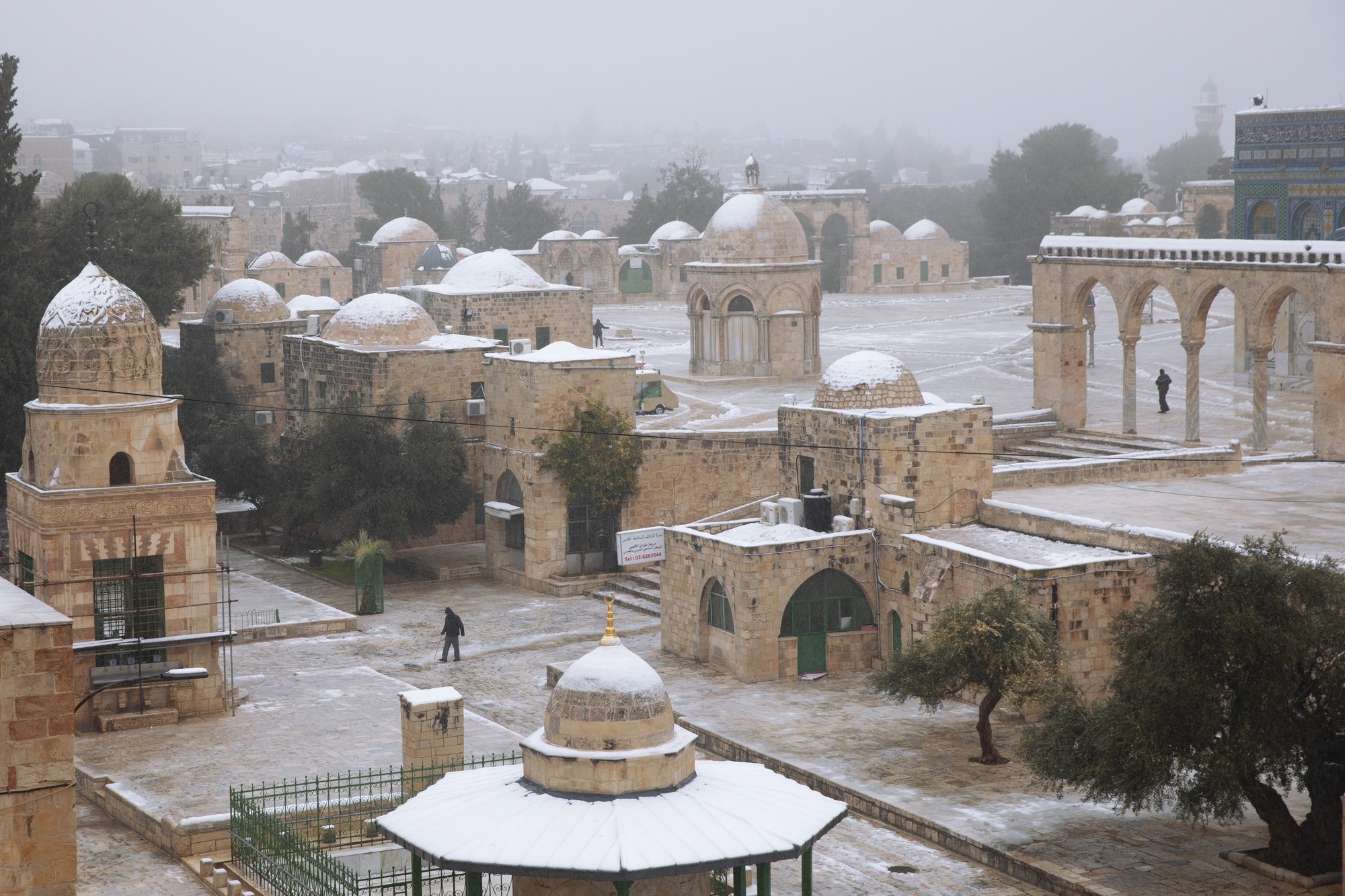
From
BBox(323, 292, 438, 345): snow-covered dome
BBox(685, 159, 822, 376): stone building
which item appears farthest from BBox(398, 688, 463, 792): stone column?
BBox(685, 159, 822, 376): stone building

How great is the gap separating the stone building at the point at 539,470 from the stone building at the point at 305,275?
84.4 ft

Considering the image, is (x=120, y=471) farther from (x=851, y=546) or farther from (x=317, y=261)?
(x=317, y=261)

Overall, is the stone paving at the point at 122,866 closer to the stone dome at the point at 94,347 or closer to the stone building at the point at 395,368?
the stone dome at the point at 94,347

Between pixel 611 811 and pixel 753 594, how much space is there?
10.5m

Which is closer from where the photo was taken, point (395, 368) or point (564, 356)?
point (564, 356)

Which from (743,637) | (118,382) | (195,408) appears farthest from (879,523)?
(195,408)

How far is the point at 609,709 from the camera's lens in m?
12.2

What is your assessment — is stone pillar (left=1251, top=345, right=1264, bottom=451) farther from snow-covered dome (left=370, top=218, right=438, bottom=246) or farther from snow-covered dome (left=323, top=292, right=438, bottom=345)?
snow-covered dome (left=370, top=218, right=438, bottom=246)

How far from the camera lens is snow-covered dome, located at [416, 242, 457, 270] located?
46375 mm

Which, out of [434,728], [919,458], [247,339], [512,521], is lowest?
[434,728]

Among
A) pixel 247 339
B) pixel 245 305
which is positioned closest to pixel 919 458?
pixel 247 339

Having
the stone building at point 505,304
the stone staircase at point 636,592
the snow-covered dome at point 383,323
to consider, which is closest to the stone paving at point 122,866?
the stone staircase at point 636,592

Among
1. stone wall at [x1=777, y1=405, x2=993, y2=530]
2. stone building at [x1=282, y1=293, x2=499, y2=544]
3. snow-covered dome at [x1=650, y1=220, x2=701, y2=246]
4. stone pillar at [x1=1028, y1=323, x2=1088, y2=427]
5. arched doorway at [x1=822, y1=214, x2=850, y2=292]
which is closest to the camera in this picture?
stone wall at [x1=777, y1=405, x2=993, y2=530]

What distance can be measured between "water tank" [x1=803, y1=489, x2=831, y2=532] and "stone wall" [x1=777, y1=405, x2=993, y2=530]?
227 millimetres
